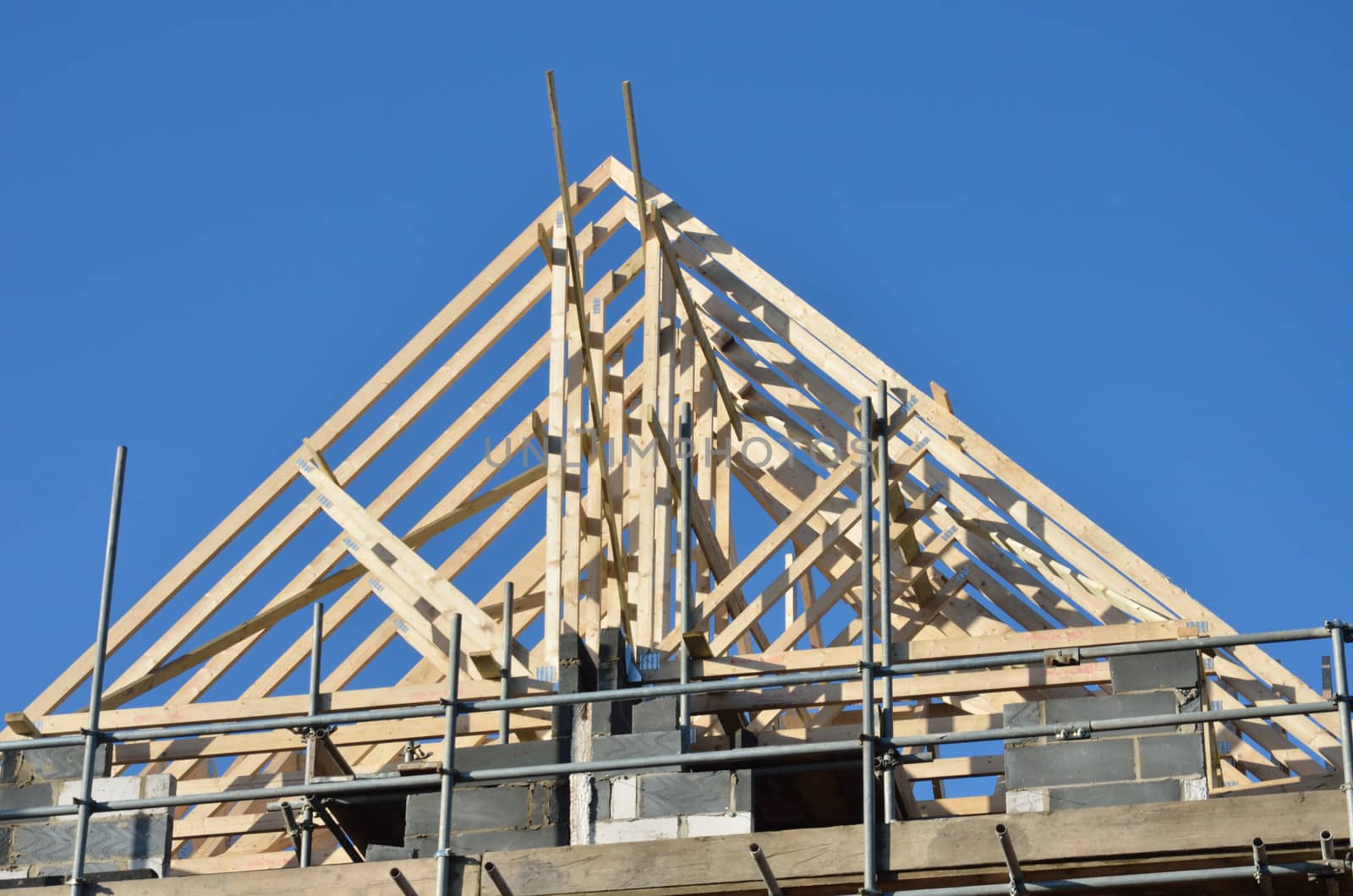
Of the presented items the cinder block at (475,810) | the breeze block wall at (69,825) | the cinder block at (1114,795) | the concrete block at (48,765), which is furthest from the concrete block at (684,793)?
the concrete block at (48,765)

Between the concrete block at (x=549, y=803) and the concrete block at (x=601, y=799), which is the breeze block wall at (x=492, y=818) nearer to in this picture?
the concrete block at (x=549, y=803)

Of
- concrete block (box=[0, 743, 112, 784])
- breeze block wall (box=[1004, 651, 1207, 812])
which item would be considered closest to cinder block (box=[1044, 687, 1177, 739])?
breeze block wall (box=[1004, 651, 1207, 812])

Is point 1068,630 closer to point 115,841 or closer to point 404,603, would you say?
point 404,603

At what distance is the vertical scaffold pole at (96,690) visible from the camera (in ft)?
40.0

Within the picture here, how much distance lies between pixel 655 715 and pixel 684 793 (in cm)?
90

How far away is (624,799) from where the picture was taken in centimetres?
1291

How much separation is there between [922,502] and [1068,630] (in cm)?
287

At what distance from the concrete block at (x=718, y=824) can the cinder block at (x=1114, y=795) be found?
1.68m

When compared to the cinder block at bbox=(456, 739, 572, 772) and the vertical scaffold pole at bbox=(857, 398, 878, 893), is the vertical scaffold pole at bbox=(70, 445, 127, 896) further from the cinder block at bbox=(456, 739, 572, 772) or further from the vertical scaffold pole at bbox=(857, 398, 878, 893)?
the vertical scaffold pole at bbox=(857, 398, 878, 893)

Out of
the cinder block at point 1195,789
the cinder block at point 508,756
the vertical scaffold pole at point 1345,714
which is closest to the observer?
the vertical scaffold pole at point 1345,714

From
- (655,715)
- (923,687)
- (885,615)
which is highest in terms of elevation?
(923,687)

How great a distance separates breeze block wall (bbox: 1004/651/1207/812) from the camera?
12188 millimetres

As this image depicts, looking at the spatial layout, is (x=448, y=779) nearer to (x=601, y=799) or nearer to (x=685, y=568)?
(x=601, y=799)

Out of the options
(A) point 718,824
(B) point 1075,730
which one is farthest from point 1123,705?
(A) point 718,824
